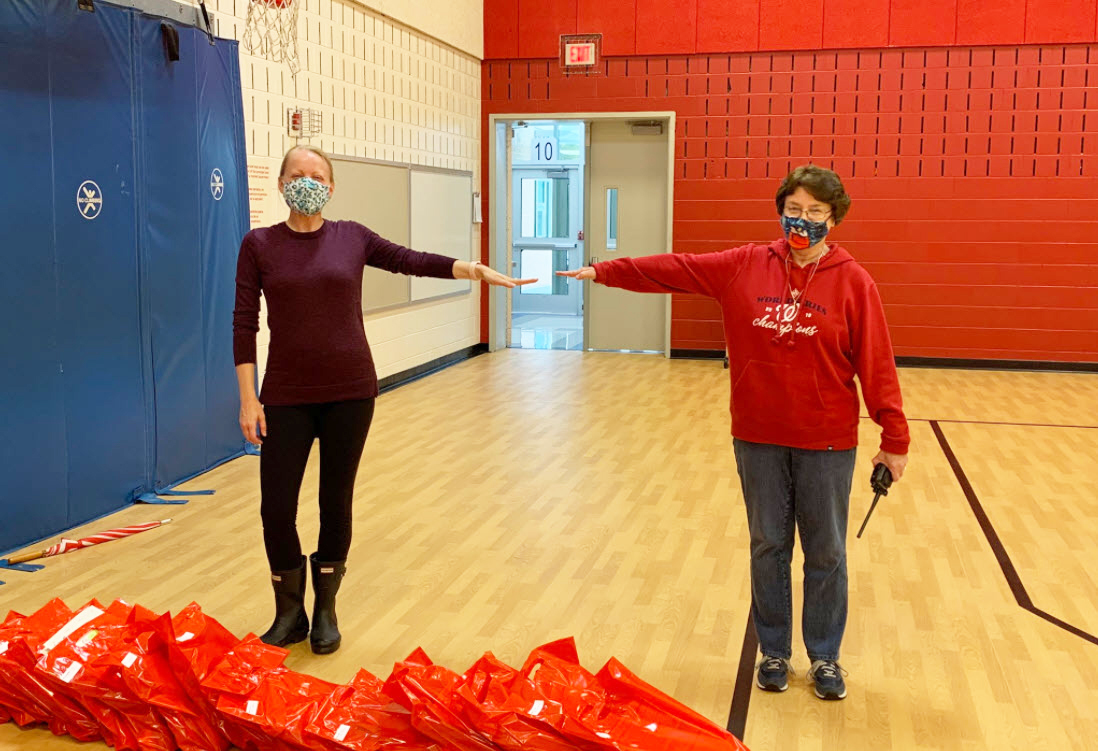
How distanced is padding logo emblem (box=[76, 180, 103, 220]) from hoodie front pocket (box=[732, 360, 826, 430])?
3197 millimetres

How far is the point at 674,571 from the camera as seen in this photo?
13.7 ft

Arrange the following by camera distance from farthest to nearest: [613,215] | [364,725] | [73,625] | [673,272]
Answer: [613,215], [673,272], [73,625], [364,725]

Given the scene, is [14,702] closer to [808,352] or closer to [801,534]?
[801,534]

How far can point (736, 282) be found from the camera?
2.95 m

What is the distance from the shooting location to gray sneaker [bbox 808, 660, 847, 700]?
2996mm

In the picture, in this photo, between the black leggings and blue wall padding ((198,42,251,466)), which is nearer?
the black leggings

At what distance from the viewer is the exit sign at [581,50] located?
10.3 meters

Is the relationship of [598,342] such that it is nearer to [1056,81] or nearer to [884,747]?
[1056,81]

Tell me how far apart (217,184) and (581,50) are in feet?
18.1

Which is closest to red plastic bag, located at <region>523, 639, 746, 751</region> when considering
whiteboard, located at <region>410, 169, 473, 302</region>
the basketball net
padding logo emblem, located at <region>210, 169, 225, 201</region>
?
padding logo emblem, located at <region>210, 169, 225, 201</region>

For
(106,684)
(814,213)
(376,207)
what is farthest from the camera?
(376,207)

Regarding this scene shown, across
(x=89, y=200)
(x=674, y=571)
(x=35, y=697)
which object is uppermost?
(x=89, y=200)

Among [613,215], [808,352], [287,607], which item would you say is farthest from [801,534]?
[613,215]

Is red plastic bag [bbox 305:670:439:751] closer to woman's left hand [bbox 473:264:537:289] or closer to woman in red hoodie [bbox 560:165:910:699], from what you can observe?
woman in red hoodie [bbox 560:165:910:699]
